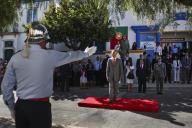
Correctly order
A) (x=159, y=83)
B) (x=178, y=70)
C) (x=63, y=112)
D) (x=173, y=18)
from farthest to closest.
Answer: (x=178, y=70) → (x=159, y=83) → (x=63, y=112) → (x=173, y=18)

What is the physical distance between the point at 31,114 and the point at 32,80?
43 cm

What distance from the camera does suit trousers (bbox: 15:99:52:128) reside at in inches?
185

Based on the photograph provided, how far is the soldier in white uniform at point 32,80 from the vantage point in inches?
187

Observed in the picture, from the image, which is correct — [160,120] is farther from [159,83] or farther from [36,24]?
[36,24]

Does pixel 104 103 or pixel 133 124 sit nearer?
pixel 133 124

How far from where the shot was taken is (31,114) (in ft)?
15.3

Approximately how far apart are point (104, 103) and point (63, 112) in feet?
4.92

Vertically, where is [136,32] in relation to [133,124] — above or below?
above

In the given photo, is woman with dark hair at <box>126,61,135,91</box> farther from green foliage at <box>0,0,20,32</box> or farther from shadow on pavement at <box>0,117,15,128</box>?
shadow on pavement at <box>0,117,15,128</box>

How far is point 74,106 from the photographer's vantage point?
1538 centimetres

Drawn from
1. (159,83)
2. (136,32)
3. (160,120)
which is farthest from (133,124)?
(136,32)

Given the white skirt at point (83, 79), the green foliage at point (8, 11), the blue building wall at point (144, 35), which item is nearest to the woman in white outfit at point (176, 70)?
the white skirt at point (83, 79)

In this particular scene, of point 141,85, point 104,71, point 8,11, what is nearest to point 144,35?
point 104,71

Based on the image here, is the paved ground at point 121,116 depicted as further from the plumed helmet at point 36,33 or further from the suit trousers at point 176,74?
the plumed helmet at point 36,33
